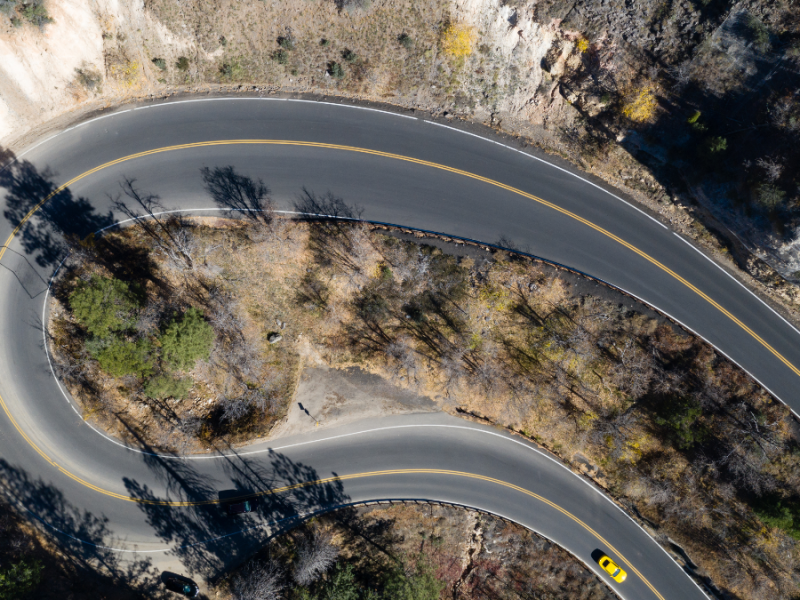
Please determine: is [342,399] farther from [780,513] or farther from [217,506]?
[780,513]

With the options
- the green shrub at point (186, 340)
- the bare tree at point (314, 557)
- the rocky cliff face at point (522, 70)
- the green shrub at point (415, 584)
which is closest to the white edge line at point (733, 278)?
the rocky cliff face at point (522, 70)

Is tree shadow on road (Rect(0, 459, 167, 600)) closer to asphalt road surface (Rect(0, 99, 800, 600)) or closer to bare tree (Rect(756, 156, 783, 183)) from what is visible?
asphalt road surface (Rect(0, 99, 800, 600))

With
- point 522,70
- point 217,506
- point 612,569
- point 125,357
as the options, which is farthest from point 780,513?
point 125,357

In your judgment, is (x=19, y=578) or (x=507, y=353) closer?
(x=19, y=578)

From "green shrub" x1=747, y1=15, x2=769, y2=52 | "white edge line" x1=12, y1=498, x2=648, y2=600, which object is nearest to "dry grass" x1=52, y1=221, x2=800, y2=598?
"white edge line" x1=12, y1=498, x2=648, y2=600

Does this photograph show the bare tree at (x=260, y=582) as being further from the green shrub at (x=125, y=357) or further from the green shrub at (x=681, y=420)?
the green shrub at (x=681, y=420)
